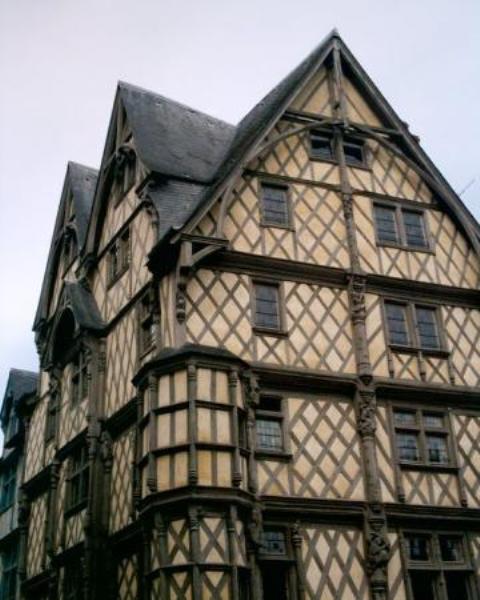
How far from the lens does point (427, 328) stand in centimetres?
2055

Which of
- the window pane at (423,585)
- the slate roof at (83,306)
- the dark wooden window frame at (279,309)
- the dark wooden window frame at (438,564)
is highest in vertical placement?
the slate roof at (83,306)

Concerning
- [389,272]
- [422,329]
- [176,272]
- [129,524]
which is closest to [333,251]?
[389,272]

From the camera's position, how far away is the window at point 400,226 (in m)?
21.3

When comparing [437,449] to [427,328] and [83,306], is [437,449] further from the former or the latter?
[83,306]

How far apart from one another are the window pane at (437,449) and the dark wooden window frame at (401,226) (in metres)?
4.64

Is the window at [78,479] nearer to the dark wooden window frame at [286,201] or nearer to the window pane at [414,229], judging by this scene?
the dark wooden window frame at [286,201]

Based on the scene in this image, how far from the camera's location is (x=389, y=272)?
2062 centimetres

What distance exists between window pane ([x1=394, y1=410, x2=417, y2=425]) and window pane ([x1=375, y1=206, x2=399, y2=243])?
14.2 ft

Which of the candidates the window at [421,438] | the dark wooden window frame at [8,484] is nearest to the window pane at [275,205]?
the window at [421,438]

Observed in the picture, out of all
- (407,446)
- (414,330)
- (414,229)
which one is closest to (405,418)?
(407,446)

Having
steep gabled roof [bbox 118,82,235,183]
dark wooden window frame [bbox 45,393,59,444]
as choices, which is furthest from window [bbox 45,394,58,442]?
steep gabled roof [bbox 118,82,235,183]

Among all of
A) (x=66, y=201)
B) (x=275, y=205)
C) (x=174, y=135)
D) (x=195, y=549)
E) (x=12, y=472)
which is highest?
(x=66, y=201)

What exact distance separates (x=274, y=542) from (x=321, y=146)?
392 inches

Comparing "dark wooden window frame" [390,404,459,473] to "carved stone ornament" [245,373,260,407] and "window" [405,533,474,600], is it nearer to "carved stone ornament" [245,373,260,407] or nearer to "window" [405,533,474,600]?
"window" [405,533,474,600]
